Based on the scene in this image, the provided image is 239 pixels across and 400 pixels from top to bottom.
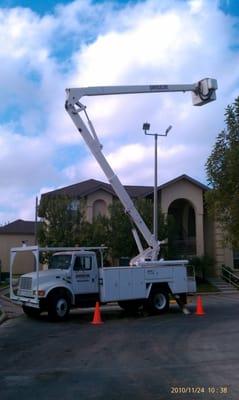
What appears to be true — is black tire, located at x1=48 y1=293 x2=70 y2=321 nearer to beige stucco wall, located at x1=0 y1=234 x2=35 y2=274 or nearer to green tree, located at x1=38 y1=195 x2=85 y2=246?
green tree, located at x1=38 y1=195 x2=85 y2=246

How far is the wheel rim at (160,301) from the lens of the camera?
1981 cm

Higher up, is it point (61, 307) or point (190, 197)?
point (190, 197)

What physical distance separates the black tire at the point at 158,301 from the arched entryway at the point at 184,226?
1780 centimetres

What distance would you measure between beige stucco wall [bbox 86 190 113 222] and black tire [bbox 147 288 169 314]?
59.4 feet

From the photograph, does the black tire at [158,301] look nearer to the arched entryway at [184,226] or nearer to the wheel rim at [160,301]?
the wheel rim at [160,301]

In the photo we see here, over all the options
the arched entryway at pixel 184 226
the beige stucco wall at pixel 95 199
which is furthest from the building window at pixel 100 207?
the arched entryway at pixel 184 226

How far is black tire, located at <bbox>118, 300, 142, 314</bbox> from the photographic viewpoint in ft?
64.9

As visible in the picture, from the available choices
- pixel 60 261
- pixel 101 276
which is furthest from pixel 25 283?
pixel 101 276

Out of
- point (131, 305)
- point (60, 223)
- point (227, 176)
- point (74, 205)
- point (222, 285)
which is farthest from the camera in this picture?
point (222, 285)

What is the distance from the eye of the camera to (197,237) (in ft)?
129
